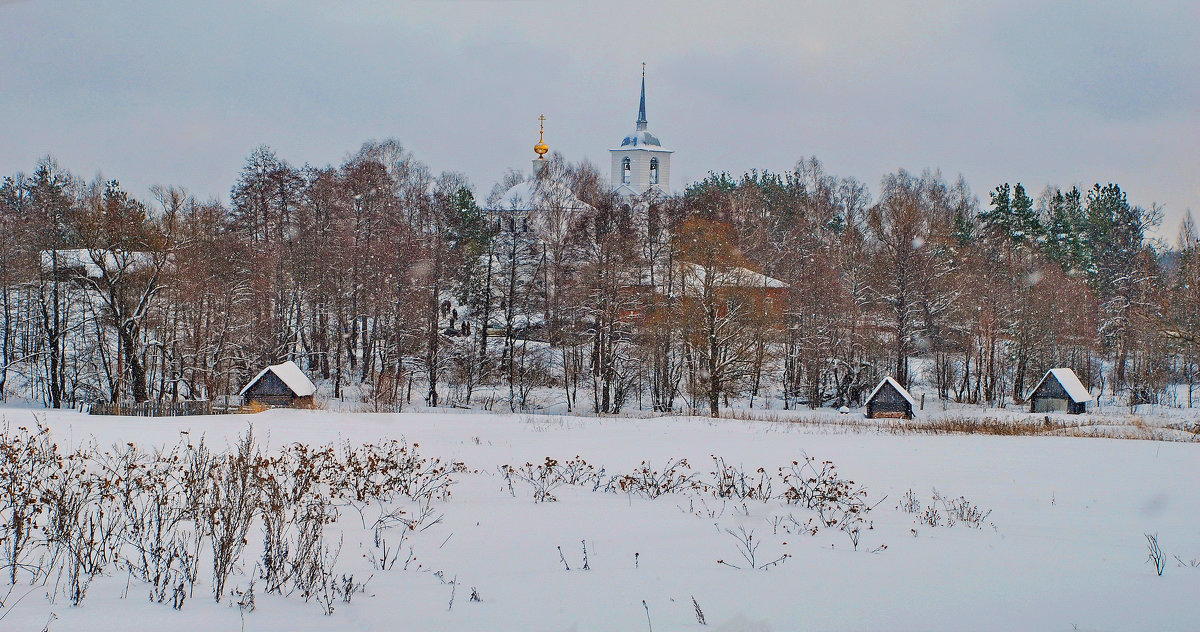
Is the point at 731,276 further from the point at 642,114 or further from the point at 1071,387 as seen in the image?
the point at 642,114

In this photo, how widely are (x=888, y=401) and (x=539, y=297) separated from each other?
17.7 metres

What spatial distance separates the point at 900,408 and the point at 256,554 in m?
29.8

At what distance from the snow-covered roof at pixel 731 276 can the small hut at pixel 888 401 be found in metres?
6.25

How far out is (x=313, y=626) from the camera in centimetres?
559

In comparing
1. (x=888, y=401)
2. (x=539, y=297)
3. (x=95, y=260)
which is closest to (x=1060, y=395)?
(x=888, y=401)

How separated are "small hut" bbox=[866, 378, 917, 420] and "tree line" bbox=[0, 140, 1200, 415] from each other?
15.4 feet

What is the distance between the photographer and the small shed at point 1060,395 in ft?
112

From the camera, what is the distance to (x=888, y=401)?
33656 mm

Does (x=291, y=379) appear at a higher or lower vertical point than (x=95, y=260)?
lower

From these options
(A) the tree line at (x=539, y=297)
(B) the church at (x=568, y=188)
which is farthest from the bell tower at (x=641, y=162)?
(A) the tree line at (x=539, y=297)

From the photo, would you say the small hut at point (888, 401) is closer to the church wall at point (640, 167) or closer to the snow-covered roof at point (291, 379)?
the snow-covered roof at point (291, 379)

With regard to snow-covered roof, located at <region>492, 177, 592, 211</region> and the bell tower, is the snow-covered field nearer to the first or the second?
snow-covered roof, located at <region>492, 177, 592, 211</region>

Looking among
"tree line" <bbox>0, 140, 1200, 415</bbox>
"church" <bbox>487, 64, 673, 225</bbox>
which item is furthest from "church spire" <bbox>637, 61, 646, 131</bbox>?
"tree line" <bbox>0, 140, 1200, 415</bbox>

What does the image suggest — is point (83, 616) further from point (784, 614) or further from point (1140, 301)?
point (1140, 301)
